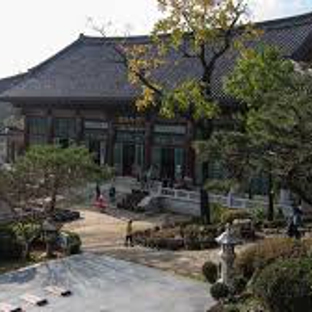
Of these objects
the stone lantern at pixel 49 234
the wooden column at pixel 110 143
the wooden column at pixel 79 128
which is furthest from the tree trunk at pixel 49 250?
the wooden column at pixel 79 128

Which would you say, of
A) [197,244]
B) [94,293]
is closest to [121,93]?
[197,244]

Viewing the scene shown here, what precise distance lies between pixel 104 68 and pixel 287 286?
3803 cm

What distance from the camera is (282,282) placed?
65.0 feet

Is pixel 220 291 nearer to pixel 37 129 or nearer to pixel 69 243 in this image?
pixel 69 243

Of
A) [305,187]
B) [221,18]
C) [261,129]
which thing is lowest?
[305,187]

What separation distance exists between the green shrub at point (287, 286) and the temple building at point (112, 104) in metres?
21.0

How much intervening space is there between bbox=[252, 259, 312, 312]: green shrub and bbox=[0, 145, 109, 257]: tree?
1307cm

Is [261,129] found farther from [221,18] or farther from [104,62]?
[104,62]

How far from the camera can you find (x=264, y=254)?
78.8ft

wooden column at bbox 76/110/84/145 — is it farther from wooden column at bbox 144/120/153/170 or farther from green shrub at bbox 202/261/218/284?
green shrub at bbox 202/261/218/284

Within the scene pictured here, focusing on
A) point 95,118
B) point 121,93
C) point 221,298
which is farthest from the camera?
point 95,118

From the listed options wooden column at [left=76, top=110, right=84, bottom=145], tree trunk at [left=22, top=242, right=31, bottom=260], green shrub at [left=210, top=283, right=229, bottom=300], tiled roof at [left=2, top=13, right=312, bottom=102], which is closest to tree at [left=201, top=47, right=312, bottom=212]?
green shrub at [left=210, top=283, right=229, bottom=300]

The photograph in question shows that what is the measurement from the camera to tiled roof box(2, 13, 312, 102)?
148 feet

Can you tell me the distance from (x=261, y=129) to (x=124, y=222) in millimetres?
22233
